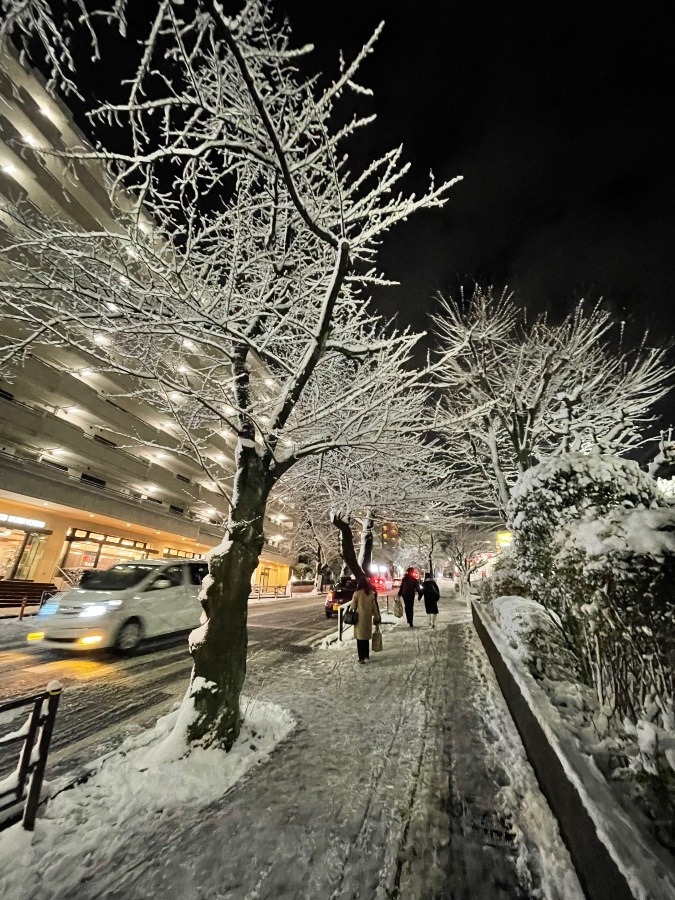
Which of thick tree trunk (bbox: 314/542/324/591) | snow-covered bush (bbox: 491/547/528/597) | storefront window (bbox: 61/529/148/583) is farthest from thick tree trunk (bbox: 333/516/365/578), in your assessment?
thick tree trunk (bbox: 314/542/324/591)

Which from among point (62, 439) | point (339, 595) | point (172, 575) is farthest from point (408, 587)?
point (62, 439)

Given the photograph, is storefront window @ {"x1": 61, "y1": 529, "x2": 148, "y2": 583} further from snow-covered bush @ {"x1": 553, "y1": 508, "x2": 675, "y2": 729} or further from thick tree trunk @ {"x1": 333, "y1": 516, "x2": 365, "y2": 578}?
snow-covered bush @ {"x1": 553, "y1": 508, "x2": 675, "y2": 729}

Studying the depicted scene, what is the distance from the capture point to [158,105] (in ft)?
9.93

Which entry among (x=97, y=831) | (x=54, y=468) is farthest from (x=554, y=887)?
(x=54, y=468)

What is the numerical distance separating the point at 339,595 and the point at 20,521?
16.2 meters

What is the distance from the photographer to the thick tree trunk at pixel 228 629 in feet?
12.6

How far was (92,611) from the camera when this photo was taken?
24.1ft

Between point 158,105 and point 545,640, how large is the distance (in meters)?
8.07

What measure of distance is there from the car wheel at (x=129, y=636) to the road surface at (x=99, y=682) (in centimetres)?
20

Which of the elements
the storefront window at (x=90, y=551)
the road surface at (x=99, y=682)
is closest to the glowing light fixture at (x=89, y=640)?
the road surface at (x=99, y=682)

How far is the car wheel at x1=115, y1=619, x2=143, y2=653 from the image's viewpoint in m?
7.69

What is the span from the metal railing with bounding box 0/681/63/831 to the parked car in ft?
42.0

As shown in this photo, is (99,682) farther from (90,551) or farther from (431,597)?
(90,551)

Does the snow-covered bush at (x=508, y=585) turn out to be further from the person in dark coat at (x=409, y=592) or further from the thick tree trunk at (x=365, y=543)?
the thick tree trunk at (x=365, y=543)
